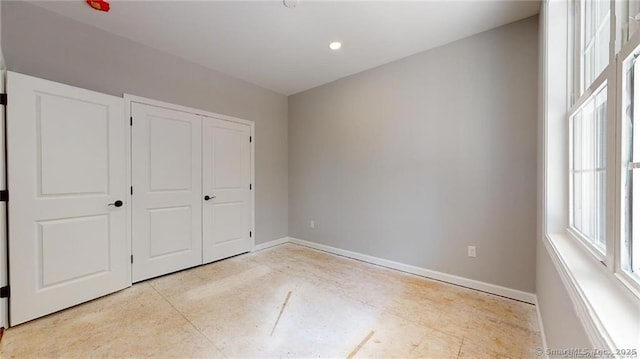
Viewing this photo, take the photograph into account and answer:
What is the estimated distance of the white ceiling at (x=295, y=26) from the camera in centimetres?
220

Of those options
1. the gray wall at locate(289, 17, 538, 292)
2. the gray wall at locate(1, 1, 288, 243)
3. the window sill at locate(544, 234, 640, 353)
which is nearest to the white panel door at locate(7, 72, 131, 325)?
the gray wall at locate(1, 1, 288, 243)

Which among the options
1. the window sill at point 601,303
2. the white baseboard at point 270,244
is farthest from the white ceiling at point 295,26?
the white baseboard at point 270,244

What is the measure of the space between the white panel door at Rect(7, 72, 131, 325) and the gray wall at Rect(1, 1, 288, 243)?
302 millimetres

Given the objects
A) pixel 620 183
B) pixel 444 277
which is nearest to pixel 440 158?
pixel 444 277

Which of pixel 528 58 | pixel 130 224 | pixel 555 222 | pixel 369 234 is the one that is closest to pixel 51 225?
pixel 130 224

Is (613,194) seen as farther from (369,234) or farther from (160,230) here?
(160,230)

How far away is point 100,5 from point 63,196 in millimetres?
1687

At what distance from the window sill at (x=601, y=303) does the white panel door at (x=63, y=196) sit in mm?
3404

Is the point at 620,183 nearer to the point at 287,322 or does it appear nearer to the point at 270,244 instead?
the point at 287,322

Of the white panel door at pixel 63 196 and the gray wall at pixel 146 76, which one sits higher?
the gray wall at pixel 146 76

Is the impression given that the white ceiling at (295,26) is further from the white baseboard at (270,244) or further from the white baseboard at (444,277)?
the white baseboard at (270,244)

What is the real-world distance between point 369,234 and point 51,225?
129 inches

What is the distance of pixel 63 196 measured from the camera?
2217 millimetres

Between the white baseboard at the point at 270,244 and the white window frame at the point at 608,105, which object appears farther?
the white baseboard at the point at 270,244
